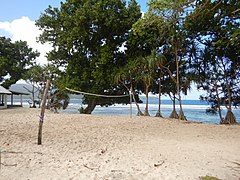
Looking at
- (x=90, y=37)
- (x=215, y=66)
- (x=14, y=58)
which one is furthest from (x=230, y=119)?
(x=14, y=58)

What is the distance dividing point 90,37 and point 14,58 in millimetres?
8814

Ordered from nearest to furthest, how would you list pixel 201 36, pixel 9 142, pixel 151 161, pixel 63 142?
1. pixel 151 161
2. pixel 9 142
3. pixel 63 142
4. pixel 201 36

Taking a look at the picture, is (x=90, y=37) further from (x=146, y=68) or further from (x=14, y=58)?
(x=14, y=58)

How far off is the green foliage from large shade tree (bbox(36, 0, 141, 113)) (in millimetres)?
4908

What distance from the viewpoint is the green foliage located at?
58.9 ft

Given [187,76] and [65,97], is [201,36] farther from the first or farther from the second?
[65,97]

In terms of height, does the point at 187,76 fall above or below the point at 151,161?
above

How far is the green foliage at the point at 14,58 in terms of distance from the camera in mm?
17938

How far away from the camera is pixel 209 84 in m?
12.4

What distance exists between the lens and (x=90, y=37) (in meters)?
13.4

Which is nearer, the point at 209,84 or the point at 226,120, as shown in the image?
the point at 226,120

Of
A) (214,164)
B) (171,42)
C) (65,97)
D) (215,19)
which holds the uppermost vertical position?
(215,19)

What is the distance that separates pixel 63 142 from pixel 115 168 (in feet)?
5.85

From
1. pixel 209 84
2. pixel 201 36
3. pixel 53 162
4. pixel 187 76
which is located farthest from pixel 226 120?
pixel 53 162
